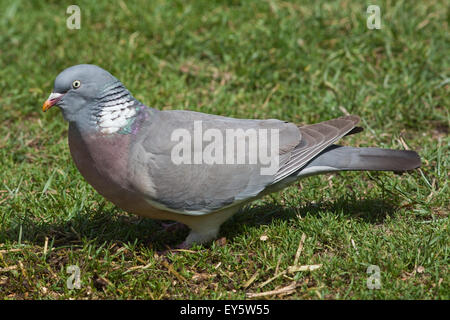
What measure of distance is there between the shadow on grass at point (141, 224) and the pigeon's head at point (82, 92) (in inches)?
35.7

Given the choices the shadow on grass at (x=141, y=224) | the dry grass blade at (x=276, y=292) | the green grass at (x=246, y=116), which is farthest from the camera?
the shadow on grass at (x=141, y=224)

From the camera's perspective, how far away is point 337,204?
14.2 ft

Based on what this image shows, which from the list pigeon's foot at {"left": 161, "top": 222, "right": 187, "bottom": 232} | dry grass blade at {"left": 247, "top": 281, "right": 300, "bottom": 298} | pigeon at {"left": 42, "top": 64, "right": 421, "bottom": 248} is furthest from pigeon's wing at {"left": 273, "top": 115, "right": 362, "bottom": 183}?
pigeon's foot at {"left": 161, "top": 222, "right": 187, "bottom": 232}

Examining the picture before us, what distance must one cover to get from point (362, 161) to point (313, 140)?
1.23ft

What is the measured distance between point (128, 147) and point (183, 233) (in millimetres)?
995

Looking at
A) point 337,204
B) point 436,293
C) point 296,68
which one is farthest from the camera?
point 296,68

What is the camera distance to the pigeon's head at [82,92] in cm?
362

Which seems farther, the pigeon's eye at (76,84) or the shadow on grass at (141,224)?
the shadow on grass at (141,224)

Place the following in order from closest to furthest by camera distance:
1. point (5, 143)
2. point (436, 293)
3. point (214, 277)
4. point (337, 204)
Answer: point (436, 293), point (214, 277), point (337, 204), point (5, 143)

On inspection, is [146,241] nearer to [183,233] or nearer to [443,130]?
[183,233]

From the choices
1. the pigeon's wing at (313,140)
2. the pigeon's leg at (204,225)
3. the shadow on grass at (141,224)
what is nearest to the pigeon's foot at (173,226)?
the shadow on grass at (141,224)

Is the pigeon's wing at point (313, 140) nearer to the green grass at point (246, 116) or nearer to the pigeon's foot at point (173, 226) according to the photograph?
the green grass at point (246, 116)

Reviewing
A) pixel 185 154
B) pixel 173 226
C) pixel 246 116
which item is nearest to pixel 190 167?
pixel 185 154

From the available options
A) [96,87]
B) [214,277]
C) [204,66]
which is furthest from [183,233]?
[204,66]
